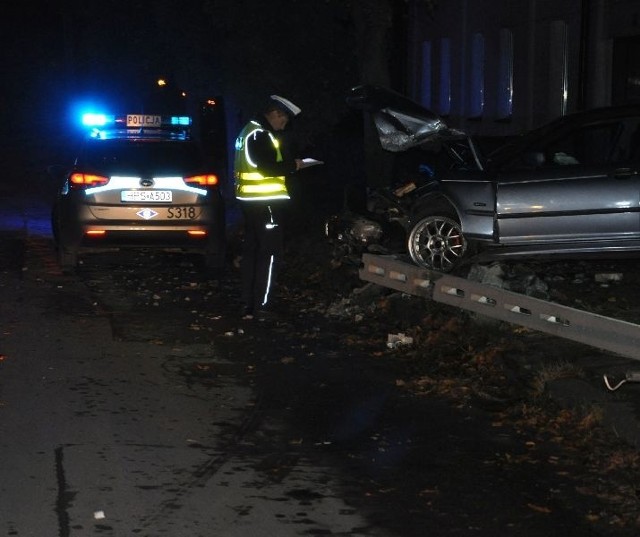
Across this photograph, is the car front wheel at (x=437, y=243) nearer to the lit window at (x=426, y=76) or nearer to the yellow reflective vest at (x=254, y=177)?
the yellow reflective vest at (x=254, y=177)

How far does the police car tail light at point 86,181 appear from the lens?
43.8 ft

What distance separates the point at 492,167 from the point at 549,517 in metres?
5.76

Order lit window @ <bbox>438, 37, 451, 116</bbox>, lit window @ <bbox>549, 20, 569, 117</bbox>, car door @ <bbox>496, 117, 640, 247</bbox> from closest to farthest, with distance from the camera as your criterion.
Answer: car door @ <bbox>496, 117, 640, 247</bbox> < lit window @ <bbox>549, 20, 569, 117</bbox> < lit window @ <bbox>438, 37, 451, 116</bbox>

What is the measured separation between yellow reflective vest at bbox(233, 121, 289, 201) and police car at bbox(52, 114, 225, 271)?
2.12 m

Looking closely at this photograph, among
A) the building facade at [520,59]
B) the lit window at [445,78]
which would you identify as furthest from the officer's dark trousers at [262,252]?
the lit window at [445,78]

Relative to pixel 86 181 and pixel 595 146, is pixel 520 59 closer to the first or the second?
pixel 86 181

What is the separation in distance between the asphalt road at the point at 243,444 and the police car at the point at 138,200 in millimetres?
2071

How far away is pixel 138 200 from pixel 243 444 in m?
6.62

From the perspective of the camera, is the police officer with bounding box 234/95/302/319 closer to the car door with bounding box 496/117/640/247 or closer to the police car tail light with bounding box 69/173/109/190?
the car door with bounding box 496/117/640/247

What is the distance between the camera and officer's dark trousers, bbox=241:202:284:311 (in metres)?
11.5

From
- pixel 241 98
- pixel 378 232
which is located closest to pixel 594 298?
pixel 378 232

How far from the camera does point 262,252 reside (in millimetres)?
11555

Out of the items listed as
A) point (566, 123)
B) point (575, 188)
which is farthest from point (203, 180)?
point (575, 188)

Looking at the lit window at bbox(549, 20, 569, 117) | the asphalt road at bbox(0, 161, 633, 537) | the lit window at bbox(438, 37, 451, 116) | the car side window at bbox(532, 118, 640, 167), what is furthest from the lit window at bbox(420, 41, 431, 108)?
the asphalt road at bbox(0, 161, 633, 537)
